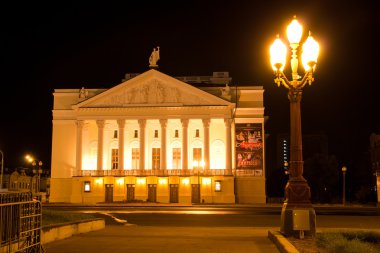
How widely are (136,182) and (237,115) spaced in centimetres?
1583

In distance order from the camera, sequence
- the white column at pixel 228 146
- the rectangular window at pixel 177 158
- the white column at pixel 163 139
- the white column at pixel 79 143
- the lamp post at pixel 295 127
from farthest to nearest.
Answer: the rectangular window at pixel 177 158
the white column at pixel 79 143
the white column at pixel 163 139
the white column at pixel 228 146
the lamp post at pixel 295 127

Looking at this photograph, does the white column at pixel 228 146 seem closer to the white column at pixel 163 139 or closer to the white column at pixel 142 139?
the white column at pixel 163 139

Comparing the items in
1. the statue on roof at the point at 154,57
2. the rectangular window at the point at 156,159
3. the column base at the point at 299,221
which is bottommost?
the column base at the point at 299,221

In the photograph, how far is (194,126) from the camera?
69688mm

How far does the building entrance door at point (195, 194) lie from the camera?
6512 centimetres

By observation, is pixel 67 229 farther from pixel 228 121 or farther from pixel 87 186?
pixel 87 186

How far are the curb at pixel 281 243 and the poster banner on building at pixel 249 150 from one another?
48.4 metres

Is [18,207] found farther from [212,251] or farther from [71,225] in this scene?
[71,225]

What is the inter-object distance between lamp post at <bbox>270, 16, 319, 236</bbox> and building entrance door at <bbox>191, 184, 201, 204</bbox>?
48.8 meters

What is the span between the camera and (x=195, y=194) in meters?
65.4

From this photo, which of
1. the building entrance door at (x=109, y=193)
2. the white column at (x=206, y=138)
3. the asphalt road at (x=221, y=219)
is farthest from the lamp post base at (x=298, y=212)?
the building entrance door at (x=109, y=193)

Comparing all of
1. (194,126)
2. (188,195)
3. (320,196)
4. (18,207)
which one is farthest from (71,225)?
(320,196)

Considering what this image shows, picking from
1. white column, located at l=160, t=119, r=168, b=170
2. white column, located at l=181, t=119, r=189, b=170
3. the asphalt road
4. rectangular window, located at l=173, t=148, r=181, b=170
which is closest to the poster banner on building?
white column, located at l=181, t=119, r=189, b=170

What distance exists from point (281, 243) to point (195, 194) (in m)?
52.1
